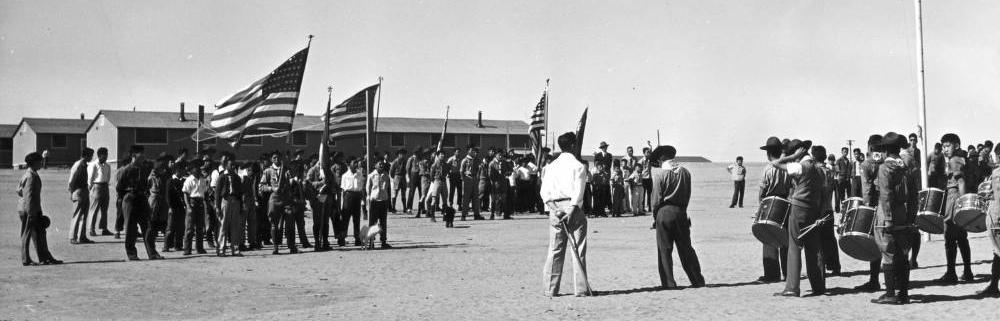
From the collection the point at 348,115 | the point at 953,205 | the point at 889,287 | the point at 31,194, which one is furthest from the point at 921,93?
the point at 31,194

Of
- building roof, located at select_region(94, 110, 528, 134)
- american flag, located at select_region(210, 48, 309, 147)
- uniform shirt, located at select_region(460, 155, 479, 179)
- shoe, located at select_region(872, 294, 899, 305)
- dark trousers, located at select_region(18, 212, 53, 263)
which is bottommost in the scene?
shoe, located at select_region(872, 294, 899, 305)

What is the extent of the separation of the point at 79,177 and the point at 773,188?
40.6ft

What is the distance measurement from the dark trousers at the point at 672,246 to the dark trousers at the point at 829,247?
169 centimetres

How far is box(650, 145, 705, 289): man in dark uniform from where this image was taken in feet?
34.5

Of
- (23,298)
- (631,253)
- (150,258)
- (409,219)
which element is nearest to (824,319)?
(631,253)

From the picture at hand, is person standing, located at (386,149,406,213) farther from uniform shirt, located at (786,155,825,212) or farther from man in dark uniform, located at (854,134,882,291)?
uniform shirt, located at (786,155,825,212)

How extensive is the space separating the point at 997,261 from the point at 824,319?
2.64m

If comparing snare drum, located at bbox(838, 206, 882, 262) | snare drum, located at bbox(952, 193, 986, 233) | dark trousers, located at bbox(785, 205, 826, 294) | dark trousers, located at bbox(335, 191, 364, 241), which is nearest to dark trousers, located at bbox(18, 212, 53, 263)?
dark trousers, located at bbox(335, 191, 364, 241)

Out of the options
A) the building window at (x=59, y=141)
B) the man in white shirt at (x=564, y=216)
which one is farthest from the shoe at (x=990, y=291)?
the building window at (x=59, y=141)

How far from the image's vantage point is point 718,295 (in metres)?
9.96

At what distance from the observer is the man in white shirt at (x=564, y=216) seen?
32.6 feet

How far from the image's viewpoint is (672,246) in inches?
413

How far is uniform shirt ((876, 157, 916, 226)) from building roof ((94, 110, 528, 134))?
201 feet

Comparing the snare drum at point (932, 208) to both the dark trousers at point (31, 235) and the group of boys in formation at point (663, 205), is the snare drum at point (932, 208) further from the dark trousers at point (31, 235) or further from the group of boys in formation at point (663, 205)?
the dark trousers at point (31, 235)
